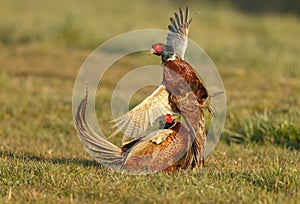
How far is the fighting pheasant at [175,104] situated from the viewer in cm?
481

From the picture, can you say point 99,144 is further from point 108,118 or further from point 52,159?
point 108,118

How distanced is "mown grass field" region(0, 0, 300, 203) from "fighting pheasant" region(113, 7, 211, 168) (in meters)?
0.30

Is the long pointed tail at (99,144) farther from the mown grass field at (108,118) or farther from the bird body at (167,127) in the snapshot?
the mown grass field at (108,118)

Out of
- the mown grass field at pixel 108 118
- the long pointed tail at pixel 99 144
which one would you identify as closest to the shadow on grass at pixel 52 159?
the mown grass field at pixel 108 118

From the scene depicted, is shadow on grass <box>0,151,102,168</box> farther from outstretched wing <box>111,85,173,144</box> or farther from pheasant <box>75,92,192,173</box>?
outstretched wing <box>111,85,173,144</box>

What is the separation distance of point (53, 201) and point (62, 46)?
11.4 m

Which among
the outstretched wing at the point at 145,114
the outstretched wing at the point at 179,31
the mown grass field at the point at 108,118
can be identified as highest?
the outstretched wing at the point at 179,31

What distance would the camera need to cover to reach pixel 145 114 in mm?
4840

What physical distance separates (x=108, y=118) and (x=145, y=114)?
3.76 m

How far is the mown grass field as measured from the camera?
4.25 m

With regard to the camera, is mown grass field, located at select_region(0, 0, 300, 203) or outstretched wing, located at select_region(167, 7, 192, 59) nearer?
mown grass field, located at select_region(0, 0, 300, 203)

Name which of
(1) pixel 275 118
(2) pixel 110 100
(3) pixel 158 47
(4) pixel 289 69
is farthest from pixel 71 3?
(3) pixel 158 47

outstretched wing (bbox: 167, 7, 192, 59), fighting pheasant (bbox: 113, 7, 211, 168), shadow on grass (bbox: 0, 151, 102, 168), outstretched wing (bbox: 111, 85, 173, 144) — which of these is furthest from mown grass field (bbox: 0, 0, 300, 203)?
outstretched wing (bbox: 167, 7, 192, 59)

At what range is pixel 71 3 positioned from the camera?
912 inches
